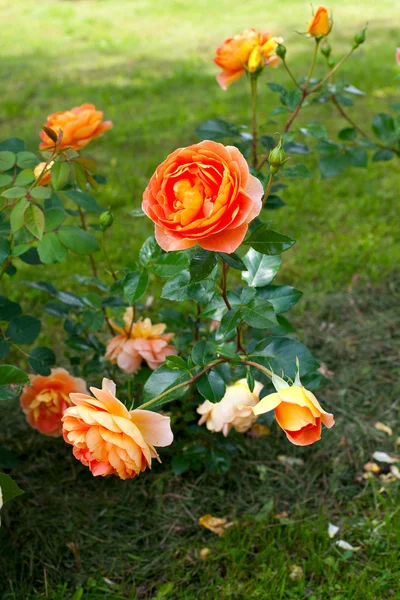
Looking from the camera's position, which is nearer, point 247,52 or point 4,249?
point 4,249

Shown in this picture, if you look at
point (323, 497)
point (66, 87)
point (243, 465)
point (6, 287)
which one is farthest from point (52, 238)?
point (66, 87)

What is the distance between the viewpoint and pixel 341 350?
2088 millimetres

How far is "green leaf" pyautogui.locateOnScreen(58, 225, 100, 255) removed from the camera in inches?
49.2

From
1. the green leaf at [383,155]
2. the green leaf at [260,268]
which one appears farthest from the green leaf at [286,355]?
the green leaf at [383,155]

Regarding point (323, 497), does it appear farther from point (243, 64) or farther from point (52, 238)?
point (243, 64)

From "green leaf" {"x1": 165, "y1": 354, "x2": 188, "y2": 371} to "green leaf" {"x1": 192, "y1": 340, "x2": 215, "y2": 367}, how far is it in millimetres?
39

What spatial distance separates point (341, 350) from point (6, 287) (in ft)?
4.12

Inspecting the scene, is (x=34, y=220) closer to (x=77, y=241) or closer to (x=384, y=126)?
(x=77, y=241)

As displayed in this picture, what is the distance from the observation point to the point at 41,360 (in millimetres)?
1440

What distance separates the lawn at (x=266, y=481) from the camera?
1.42 m

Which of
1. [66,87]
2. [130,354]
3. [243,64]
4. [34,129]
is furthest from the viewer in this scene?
[66,87]

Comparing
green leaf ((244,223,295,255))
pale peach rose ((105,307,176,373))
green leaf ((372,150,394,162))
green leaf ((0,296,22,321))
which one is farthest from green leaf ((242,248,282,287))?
green leaf ((372,150,394,162))

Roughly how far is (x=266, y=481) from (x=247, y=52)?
40.7 inches

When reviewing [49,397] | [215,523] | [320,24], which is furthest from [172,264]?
[215,523]
